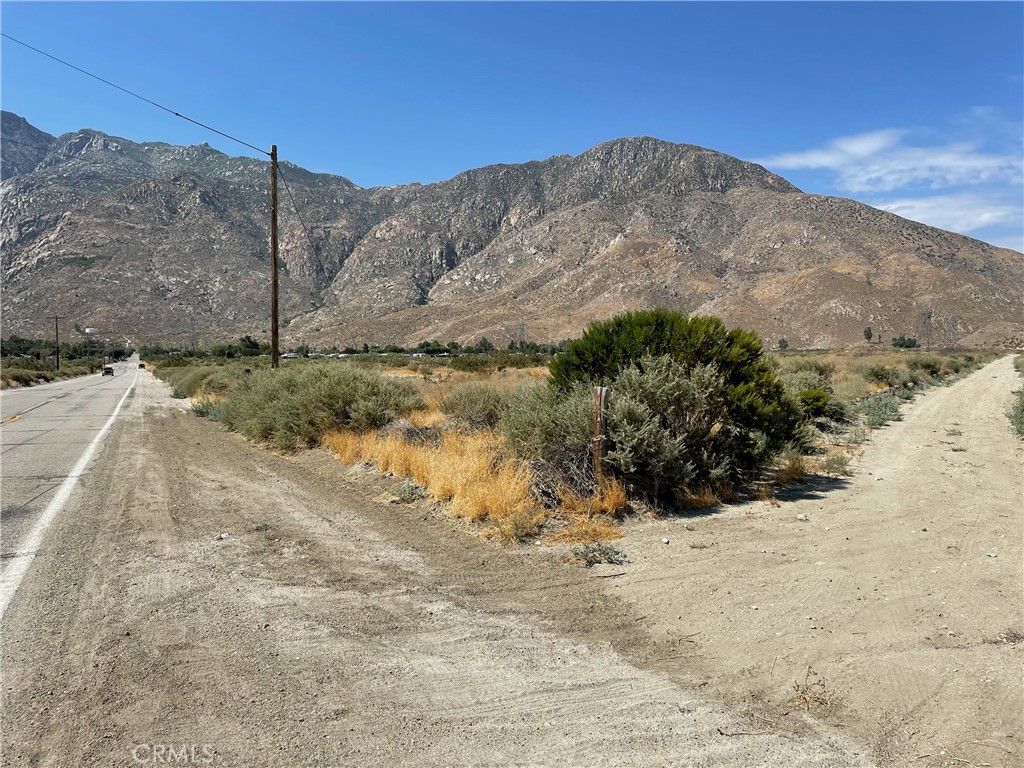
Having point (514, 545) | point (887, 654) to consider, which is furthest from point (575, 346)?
point (887, 654)

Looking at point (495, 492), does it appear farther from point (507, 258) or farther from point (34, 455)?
point (507, 258)

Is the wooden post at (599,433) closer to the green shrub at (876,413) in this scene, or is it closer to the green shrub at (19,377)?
the green shrub at (876,413)

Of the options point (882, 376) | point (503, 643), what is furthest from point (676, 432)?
point (882, 376)

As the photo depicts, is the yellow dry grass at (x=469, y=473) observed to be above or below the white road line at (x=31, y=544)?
above

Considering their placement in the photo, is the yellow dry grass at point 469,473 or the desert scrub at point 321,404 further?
the desert scrub at point 321,404

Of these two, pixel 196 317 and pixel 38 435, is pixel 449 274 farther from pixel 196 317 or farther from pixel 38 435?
pixel 38 435

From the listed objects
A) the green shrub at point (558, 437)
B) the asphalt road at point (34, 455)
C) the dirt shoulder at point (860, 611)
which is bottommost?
the asphalt road at point (34, 455)

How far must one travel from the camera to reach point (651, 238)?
4850 inches

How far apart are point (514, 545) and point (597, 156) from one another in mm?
174500

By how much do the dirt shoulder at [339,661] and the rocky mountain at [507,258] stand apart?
90356mm

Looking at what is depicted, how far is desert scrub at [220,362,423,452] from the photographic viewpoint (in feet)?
42.6

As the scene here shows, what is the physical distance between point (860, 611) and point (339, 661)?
402cm

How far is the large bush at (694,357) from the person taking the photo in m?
9.62

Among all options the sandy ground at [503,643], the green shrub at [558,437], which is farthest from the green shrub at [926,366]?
the green shrub at [558,437]
